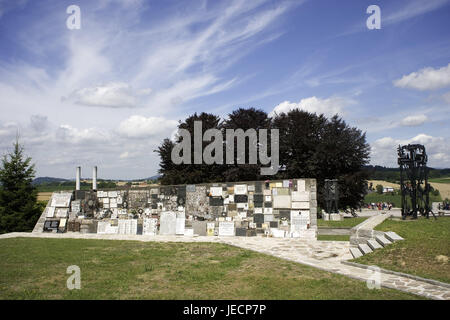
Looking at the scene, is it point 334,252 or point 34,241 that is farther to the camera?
point 34,241

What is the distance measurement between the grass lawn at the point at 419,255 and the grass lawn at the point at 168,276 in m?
1.27

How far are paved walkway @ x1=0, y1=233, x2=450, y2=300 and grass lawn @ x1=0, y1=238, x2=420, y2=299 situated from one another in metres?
0.36

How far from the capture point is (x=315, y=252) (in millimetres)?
8711

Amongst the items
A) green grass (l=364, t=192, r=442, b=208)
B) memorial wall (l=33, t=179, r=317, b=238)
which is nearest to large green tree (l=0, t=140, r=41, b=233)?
memorial wall (l=33, t=179, r=317, b=238)

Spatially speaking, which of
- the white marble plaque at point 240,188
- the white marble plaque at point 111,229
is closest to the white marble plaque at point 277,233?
the white marble plaque at point 240,188

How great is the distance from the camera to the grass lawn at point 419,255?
613cm

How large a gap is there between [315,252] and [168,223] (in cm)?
599

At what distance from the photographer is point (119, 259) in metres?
8.17

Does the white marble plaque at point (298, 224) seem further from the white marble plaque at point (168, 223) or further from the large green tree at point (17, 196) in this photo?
the large green tree at point (17, 196)

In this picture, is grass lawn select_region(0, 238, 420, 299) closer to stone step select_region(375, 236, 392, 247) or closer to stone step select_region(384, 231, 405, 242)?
stone step select_region(375, 236, 392, 247)

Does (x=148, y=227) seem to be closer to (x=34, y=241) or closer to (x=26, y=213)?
(x=34, y=241)
